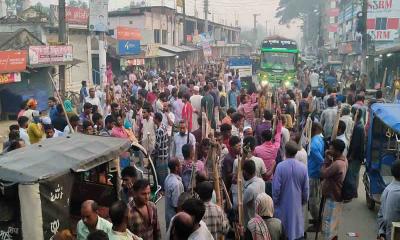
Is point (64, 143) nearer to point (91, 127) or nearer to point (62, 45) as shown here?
point (91, 127)

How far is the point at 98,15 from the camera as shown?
20.3 m

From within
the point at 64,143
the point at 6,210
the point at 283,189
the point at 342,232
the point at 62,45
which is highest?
the point at 62,45

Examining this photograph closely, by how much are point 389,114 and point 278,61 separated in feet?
66.5

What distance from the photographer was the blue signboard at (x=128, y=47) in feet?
94.8

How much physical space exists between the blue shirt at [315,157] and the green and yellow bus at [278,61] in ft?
64.4

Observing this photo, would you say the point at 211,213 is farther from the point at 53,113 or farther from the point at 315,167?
the point at 53,113

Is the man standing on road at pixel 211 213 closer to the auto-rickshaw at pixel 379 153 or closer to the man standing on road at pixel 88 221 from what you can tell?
the man standing on road at pixel 88 221

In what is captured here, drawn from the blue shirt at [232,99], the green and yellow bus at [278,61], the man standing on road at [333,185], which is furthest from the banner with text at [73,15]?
the man standing on road at [333,185]

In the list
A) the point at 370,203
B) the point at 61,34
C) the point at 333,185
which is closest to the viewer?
the point at 333,185

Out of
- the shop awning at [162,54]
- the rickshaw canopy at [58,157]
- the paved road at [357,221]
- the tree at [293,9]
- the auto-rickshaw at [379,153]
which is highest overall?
the tree at [293,9]

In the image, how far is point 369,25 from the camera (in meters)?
42.3

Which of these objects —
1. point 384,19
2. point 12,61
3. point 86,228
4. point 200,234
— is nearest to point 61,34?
point 12,61

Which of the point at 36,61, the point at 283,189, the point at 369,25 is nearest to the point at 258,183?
the point at 283,189

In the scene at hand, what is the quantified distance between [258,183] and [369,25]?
4019 centimetres
